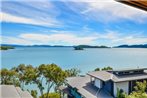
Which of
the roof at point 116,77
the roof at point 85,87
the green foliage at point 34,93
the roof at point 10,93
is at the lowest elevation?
the green foliage at point 34,93

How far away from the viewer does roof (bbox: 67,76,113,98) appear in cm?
838

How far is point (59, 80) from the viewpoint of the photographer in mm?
10867

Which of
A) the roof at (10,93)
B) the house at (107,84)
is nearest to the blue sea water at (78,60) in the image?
the roof at (10,93)

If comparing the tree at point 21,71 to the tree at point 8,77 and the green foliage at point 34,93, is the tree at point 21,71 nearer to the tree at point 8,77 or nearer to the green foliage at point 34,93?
the tree at point 8,77

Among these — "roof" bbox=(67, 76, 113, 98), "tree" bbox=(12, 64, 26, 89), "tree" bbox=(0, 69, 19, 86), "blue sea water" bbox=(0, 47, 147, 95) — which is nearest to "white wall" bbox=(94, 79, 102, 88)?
"roof" bbox=(67, 76, 113, 98)

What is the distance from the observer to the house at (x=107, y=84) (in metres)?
8.48

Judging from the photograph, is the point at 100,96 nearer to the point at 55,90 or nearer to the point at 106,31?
the point at 55,90

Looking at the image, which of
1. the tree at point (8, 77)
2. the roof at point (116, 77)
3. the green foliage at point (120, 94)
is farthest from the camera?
the tree at point (8, 77)

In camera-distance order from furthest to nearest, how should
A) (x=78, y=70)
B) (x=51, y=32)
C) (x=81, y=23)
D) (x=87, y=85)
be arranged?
(x=81, y=23) < (x=51, y=32) < (x=78, y=70) < (x=87, y=85)

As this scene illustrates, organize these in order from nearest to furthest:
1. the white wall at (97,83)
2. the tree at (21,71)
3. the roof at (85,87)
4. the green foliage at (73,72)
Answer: the roof at (85,87) → the white wall at (97,83) → the tree at (21,71) → the green foliage at (73,72)

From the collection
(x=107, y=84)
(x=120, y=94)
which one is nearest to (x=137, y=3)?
(x=120, y=94)

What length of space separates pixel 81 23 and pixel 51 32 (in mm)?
5409

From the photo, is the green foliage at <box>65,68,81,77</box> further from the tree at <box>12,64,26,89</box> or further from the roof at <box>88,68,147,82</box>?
the roof at <box>88,68,147,82</box>

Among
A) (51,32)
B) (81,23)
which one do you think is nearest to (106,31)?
(81,23)
